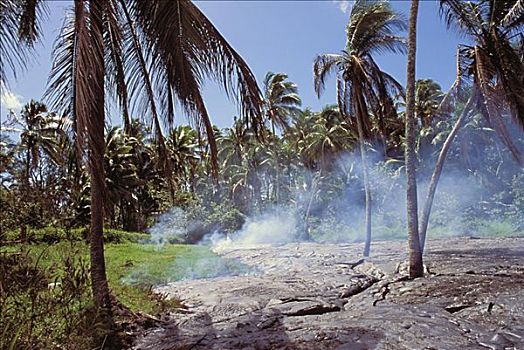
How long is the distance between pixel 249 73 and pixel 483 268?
697 centimetres

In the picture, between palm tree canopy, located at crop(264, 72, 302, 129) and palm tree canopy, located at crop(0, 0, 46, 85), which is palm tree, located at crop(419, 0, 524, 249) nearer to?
palm tree canopy, located at crop(0, 0, 46, 85)

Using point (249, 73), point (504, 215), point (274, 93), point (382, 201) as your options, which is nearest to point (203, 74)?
point (249, 73)

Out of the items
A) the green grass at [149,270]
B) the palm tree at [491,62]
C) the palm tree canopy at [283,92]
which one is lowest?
the green grass at [149,270]

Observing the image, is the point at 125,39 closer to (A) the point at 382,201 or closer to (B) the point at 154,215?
(A) the point at 382,201

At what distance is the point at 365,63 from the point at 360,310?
26.0ft

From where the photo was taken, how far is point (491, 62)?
817 centimetres

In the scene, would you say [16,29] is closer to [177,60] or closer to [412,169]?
[177,60]

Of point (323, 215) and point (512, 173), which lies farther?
point (323, 215)

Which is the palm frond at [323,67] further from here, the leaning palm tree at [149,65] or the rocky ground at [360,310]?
the leaning palm tree at [149,65]

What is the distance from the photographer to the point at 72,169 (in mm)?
2812

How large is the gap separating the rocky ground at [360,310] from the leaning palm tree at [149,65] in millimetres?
2316

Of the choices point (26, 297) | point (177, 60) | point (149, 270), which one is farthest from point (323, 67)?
point (26, 297)

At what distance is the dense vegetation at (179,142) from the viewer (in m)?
2.37

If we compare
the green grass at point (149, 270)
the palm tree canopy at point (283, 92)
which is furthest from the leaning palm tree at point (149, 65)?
the palm tree canopy at point (283, 92)
